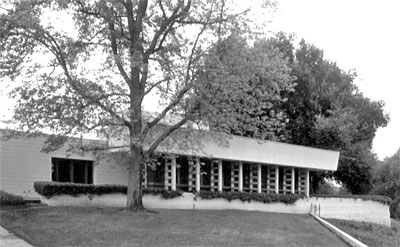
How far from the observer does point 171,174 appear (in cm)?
2762

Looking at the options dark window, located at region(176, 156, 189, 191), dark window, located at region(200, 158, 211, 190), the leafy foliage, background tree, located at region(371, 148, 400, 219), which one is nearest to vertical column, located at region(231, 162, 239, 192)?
dark window, located at region(200, 158, 211, 190)

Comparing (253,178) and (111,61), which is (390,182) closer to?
(253,178)

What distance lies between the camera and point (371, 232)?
2961 cm

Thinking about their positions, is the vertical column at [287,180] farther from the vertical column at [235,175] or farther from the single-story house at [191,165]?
the vertical column at [235,175]

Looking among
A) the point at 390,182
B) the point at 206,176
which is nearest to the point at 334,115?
the point at 390,182

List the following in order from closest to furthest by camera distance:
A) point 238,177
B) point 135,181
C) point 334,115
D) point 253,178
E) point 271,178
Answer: point 135,181
point 238,177
point 253,178
point 271,178
point 334,115

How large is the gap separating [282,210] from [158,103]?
458 inches

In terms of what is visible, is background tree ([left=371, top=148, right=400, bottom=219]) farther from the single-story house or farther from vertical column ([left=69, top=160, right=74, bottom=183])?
vertical column ([left=69, top=160, right=74, bottom=183])

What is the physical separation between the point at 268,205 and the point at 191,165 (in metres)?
5.05

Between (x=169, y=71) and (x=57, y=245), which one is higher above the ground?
(x=169, y=71)

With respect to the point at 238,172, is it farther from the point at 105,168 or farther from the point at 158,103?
the point at 158,103

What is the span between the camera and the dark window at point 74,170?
26.5m

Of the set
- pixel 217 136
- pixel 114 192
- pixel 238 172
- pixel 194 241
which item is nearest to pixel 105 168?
pixel 114 192

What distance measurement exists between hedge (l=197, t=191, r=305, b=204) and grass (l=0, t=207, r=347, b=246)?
3089 millimetres
